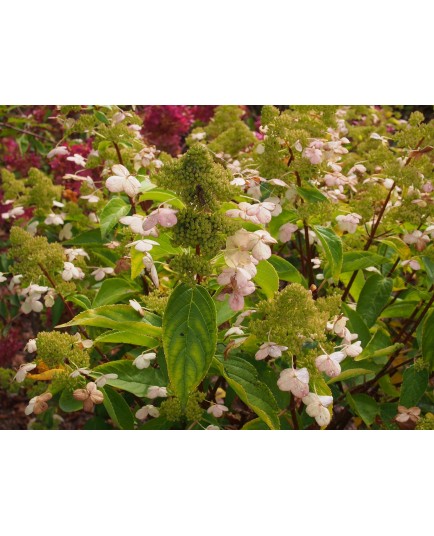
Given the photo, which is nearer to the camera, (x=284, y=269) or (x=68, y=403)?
(x=68, y=403)

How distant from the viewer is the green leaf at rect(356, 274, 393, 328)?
1.28 meters

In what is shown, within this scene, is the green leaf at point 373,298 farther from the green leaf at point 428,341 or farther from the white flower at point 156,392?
the white flower at point 156,392

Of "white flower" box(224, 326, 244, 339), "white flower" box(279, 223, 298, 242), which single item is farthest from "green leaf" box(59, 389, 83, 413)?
"white flower" box(279, 223, 298, 242)

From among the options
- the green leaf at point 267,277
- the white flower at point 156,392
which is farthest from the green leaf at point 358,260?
the white flower at point 156,392

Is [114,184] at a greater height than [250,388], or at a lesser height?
greater

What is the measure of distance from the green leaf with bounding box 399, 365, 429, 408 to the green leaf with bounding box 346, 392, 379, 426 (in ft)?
0.21

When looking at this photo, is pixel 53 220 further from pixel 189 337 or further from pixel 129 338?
pixel 189 337

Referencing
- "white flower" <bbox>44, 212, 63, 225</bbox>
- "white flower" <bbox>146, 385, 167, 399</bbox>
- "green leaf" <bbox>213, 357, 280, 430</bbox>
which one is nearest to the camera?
"green leaf" <bbox>213, 357, 280, 430</bbox>

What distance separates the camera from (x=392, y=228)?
1363mm

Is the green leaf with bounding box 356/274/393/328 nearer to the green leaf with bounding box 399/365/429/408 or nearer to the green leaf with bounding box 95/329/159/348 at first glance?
the green leaf with bounding box 399/365/429/408

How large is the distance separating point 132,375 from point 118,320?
14cm

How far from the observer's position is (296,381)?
0.86 meters

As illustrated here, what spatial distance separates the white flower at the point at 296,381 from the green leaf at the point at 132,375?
33 cm

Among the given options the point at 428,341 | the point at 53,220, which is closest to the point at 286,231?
the point at 428,341
